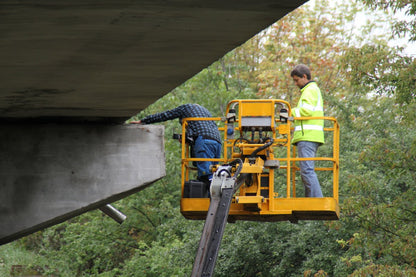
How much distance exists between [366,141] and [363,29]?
13827mm

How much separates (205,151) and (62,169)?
1.84 m

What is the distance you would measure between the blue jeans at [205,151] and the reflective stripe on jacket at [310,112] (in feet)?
3.63

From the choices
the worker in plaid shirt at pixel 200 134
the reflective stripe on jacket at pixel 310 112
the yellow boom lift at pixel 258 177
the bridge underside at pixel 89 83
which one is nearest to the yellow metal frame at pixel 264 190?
the yellow boom lift at pixel 258 177

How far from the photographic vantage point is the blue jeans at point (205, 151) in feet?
35.2

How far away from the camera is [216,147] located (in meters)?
10.8

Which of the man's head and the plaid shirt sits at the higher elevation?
the man's head

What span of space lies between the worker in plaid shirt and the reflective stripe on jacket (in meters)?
1.11

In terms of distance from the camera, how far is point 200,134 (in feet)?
35.7

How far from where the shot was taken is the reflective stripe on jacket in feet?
34.3

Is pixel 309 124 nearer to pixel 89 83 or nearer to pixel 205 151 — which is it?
pixel 205 151

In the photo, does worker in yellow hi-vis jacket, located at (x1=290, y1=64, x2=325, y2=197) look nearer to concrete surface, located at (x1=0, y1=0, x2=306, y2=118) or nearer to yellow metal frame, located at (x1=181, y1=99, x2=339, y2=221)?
yellow metal frame, located at (x1=181, y1=99, x2=339, y2=221)

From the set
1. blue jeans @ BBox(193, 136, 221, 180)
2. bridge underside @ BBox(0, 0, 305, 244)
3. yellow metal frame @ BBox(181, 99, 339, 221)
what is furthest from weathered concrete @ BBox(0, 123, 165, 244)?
yellow metal frame @ BBox(181, 99, 339, 221)

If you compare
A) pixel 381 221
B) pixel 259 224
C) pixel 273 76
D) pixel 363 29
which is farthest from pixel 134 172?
pixel 363 29

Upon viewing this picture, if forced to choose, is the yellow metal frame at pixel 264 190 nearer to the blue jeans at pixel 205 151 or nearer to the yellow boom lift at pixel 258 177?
the yellow boom lift at pixel 258 177
